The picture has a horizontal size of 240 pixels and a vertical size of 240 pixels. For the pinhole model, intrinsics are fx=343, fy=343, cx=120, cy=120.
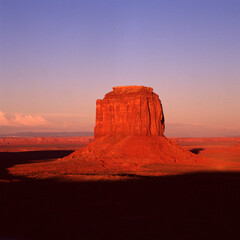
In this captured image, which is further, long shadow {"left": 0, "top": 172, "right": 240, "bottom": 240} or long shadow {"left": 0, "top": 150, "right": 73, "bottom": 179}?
long shadow {"left": 0, "top": 150, "right": 73, "bottom": 179}

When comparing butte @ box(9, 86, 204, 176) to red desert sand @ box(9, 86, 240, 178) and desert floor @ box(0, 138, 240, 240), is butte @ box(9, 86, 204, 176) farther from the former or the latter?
desert floor @ box(0, 138, 240, 240)

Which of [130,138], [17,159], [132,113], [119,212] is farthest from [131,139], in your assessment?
[119,212]

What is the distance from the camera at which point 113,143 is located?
208 ft

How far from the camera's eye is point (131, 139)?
6256 centimetres

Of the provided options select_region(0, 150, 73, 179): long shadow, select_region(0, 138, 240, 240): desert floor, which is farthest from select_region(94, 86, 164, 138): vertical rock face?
select_region(0, 138, 240, 240): desert floor

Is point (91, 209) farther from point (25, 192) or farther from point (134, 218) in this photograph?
point (25, 192)

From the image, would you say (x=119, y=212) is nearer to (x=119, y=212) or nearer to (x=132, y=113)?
(x=119, y=212)

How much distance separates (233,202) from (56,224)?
416 inches

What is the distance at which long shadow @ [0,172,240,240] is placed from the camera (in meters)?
14.3

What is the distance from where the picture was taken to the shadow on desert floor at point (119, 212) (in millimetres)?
14359

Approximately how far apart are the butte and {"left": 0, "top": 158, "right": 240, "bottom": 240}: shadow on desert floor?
92.4ft

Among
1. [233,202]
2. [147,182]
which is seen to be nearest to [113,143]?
[147,182]

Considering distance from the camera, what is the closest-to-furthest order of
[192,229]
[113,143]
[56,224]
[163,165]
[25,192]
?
[192,229] → [56,224] → [25,192] → [163,165] → [113,143]

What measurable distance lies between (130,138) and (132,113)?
5240 mm
